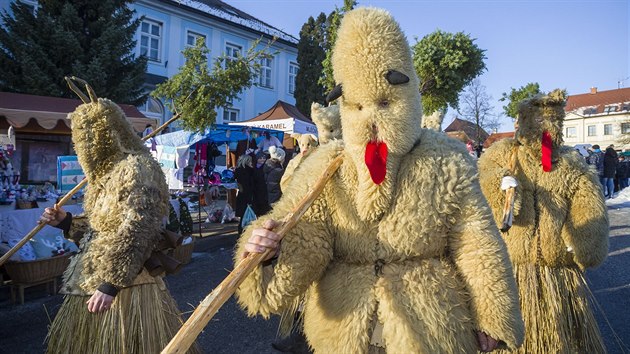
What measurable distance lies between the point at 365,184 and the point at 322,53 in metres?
23.9

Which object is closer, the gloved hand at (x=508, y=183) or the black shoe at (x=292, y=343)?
the gloved hand at (x=508, y=183)

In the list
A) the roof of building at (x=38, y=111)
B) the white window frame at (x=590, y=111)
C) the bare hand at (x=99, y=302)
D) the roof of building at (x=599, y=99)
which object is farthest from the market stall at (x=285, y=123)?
the white window frame at (x=590, y=111)

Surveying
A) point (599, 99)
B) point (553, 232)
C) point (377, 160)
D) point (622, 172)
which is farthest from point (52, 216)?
point (599, 99)

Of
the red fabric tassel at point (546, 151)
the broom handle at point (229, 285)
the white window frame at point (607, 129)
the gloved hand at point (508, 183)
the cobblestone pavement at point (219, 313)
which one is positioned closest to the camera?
the broom handle at point (229, 285)

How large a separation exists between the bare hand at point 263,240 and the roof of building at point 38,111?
5.73 meters

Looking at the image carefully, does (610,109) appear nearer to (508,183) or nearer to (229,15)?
(229,15)

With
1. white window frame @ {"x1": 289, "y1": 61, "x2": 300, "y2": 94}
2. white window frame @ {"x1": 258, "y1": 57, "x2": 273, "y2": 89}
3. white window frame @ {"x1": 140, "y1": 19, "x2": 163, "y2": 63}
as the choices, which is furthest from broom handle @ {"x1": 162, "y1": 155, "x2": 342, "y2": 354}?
white window frame @ {"x1": 289, "y1": 61, "x2": 300, "y2": 94}

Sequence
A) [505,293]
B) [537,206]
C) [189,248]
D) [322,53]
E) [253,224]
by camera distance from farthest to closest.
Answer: [322,53] → [189,248] → [537,206] → [253,224] → [505,293]

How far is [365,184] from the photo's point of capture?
1.76 metres

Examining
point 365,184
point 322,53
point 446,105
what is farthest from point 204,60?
point 322,53

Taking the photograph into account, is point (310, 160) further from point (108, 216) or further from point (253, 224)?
point (108, 216)

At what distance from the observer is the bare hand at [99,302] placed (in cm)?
227

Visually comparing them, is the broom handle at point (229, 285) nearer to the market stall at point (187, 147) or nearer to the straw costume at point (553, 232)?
the straw costume at point (553, 232)

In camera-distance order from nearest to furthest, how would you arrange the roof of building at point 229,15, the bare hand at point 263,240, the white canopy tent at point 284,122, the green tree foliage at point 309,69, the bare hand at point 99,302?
the bare hand at point 263,240 → the bare hand at point 99,302 → the white canopy tent at point 284,122 → the roof of building at point 229,15 → the green tree foliage at point 309,69
